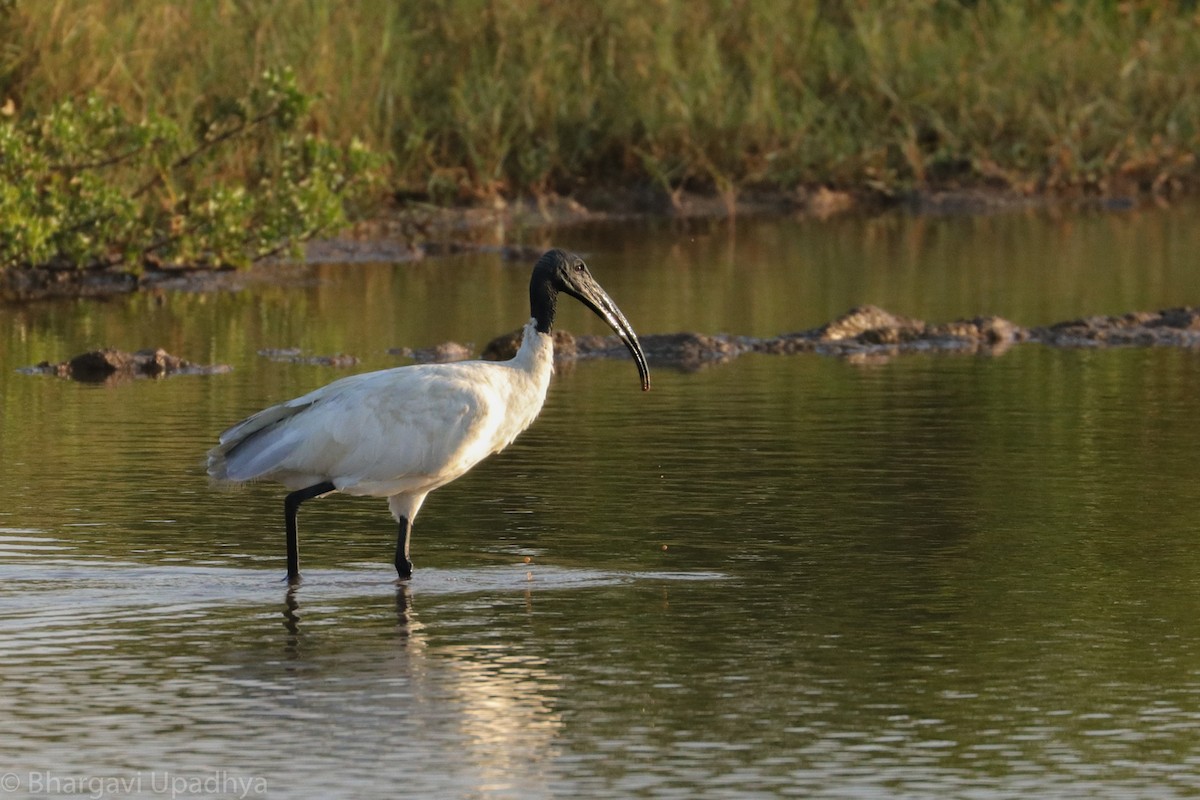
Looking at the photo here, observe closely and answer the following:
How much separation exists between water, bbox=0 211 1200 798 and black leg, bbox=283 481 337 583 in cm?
9

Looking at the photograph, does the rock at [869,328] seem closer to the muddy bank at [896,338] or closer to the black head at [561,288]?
the muddy bank at [896,338]

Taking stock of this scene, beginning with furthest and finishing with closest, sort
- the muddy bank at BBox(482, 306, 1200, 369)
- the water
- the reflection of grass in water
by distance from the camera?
the reflection of grass in water, the muddy bank at BBox(482, 306, 1200, 369), the water

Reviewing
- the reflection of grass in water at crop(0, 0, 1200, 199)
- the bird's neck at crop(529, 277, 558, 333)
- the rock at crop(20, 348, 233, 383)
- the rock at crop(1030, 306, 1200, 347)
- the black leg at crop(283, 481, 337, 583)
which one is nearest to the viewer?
the black leg at crop(283, 481, 337, 583)

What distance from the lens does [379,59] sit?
20.9 metres

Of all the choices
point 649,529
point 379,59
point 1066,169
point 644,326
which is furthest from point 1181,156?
point 649,529

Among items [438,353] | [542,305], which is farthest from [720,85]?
[542,305]

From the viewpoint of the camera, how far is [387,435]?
26.9 ft

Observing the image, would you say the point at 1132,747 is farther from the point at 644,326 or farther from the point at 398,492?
the point at 644,326

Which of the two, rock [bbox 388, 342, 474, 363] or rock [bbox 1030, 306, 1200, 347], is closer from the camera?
rock [bbox 388, 342, 474, 363]

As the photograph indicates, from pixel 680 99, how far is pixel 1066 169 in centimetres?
423

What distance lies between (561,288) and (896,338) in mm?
5695

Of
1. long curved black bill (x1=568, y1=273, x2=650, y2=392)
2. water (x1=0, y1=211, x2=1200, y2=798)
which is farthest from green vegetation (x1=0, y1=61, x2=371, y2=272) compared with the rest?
long curved black bill (x1=568, y1=273, x2=650, y2=392)

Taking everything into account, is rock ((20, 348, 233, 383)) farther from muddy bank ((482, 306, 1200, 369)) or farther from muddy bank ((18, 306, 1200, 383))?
muddy bank ((482, 306, 1200, 369))

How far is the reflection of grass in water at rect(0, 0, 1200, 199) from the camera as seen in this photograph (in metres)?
20.3
